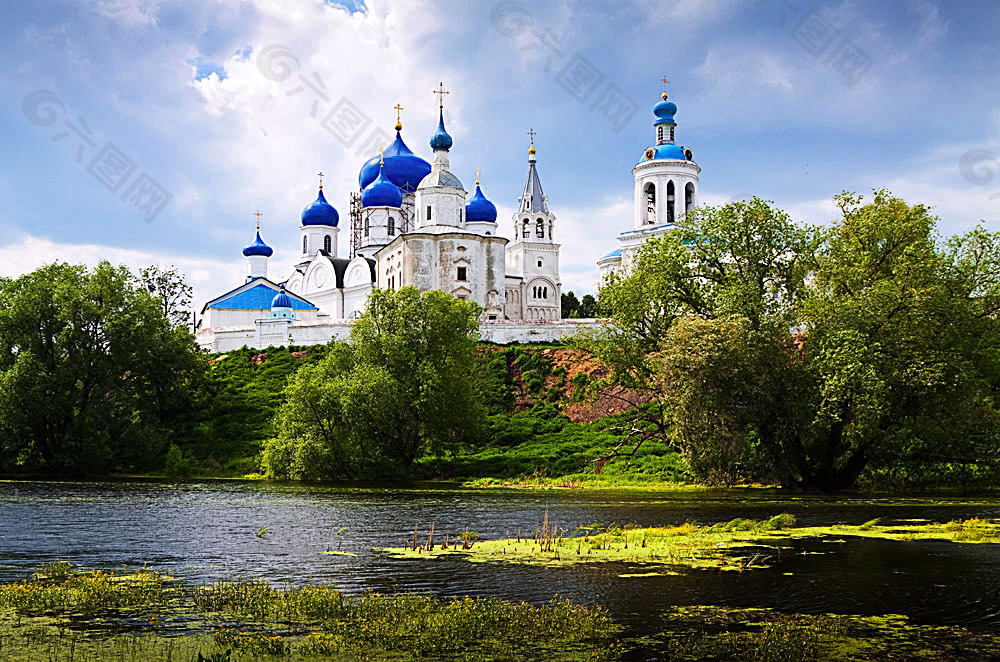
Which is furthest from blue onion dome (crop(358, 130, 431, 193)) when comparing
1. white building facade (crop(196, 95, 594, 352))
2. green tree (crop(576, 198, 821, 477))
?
green tree (crop(576, 198, 821, 477))

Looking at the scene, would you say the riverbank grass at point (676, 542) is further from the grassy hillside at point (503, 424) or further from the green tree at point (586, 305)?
the green tree at point (586, 305)

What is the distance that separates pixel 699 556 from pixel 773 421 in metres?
14.5

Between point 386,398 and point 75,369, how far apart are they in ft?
49.5

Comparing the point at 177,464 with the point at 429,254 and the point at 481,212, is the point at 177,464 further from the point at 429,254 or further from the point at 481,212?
the point at 481,212

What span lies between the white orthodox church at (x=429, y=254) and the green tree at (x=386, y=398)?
19.6 m

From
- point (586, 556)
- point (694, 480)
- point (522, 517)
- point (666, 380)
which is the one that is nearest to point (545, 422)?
point (694, 480)

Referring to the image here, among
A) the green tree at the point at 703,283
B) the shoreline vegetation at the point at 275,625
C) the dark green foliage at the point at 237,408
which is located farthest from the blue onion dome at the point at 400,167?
the shoreline vegetation at the point at 275,625

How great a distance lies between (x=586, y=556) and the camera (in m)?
15.8

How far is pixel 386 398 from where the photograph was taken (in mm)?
36938

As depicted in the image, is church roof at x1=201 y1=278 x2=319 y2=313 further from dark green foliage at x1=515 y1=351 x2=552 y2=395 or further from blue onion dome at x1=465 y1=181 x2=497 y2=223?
dark green foliage at x1=515 y1=351 x2=552 y2=395

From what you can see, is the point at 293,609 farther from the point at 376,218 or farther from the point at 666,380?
the point at 376,218

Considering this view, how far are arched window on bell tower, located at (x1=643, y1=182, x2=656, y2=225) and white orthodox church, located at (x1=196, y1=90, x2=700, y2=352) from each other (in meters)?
0.08

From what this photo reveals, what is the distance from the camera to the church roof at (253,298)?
72500 mm

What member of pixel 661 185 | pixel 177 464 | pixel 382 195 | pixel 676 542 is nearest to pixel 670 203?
pixel 661 185
